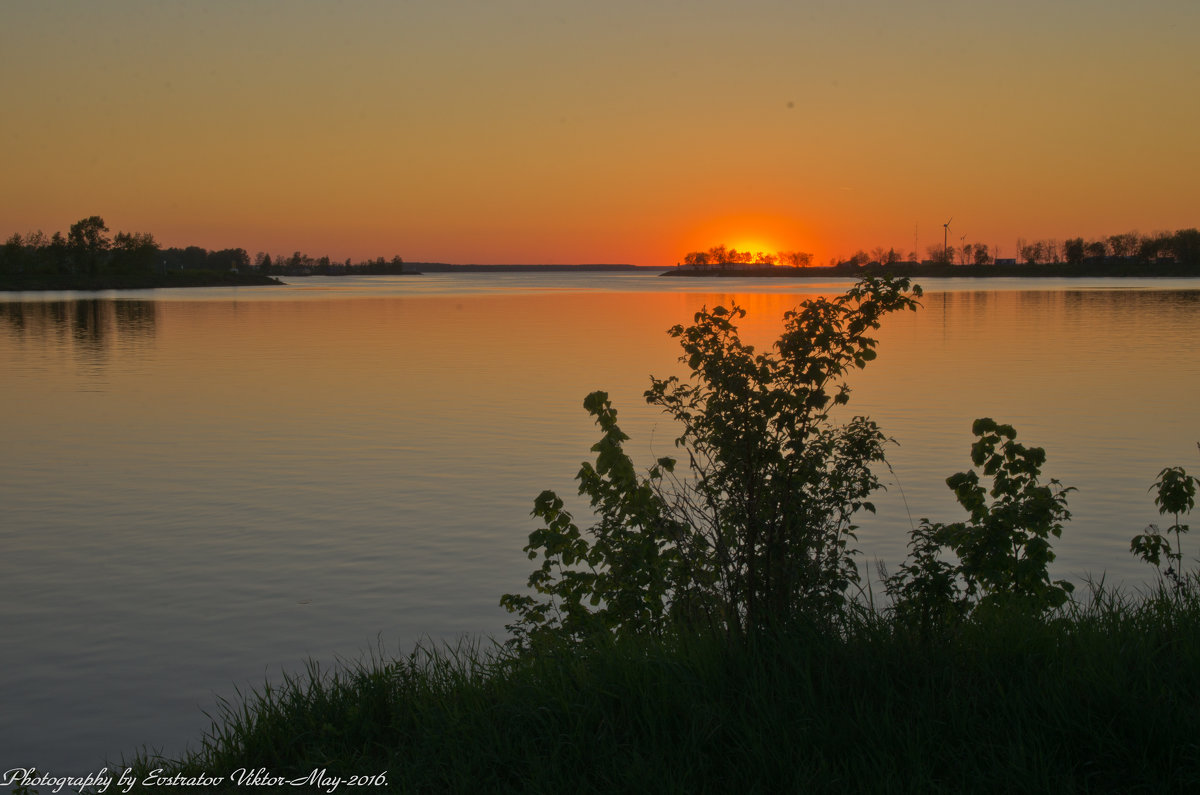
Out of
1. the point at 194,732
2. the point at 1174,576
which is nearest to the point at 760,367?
the point at 1174,576

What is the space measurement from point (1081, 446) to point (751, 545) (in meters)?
13.3

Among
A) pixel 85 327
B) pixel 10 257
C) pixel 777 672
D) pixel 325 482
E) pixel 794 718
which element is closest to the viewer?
pixel 794 718

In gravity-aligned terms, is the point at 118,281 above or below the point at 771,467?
above

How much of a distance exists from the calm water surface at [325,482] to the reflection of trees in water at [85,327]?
14.1 ft

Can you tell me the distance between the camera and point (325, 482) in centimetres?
1570

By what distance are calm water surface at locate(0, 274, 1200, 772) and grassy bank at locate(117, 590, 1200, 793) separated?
2.38 m

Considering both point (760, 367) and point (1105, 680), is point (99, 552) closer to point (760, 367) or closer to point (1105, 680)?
point (760, 367)

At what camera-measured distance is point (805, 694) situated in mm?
5656

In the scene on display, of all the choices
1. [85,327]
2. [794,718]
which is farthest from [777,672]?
[85,327]

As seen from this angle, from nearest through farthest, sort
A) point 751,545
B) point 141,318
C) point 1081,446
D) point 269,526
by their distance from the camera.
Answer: point 751,545
point 269,526
point 1081,446
point 141,318

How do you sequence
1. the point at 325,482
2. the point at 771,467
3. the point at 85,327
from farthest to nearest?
the point at 85,327, the point at 325,482, the point at 771,467

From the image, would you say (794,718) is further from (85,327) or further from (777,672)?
(85,327)

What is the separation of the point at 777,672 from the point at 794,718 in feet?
1.16

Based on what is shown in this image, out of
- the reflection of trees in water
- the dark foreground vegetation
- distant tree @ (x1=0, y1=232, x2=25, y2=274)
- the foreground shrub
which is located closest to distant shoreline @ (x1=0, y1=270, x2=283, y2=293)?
distant tree @ (x1=0, y1=232, x2=25, y2=274)
